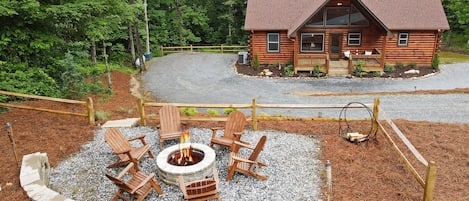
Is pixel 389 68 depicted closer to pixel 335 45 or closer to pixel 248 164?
pixel 335 45

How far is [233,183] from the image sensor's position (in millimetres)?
7293

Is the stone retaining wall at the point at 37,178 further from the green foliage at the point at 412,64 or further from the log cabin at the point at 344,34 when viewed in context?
the green foliage at the point at 412,64

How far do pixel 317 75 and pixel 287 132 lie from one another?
9.84m

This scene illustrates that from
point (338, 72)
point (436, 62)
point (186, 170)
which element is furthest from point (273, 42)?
point (186, 170)

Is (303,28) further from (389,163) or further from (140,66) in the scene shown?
(389,163)

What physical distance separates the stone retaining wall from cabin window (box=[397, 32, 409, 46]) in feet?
63.6

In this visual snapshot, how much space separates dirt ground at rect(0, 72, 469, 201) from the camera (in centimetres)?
691

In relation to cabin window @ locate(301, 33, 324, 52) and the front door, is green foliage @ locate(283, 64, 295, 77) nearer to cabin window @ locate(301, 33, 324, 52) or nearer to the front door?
cabin window @ locate(301, 33, 324, 52)

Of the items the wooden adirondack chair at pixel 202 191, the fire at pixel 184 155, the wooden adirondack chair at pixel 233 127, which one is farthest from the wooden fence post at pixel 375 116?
A: the wooden adirondack chair at pixel 202 191

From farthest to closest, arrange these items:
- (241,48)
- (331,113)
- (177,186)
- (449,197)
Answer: (241,48), (331,113), (177,186), (449,197)

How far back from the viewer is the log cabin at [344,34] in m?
19.4

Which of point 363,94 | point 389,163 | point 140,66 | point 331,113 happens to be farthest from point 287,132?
point 140,66

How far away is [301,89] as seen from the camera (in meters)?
16.8

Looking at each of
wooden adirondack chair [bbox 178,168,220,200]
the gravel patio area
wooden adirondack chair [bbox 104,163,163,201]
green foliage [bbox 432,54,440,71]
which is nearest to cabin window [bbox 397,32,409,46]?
green foliage [bbox 432,54,440,71]
